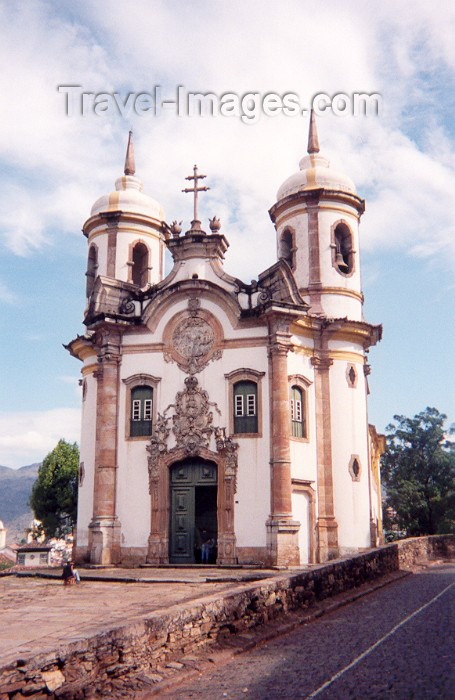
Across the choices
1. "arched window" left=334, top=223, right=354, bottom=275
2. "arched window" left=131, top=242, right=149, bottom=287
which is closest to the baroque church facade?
"arched window" left=334, top=223, right=354, bottom=275

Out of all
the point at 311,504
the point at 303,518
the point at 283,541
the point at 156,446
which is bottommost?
the point at 283,541

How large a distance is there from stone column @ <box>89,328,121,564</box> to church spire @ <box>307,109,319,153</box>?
11355mm

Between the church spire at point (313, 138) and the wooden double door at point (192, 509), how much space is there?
13.7 metres

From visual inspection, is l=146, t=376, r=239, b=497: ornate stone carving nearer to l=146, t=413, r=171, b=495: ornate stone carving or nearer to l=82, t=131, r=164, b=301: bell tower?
l=146, t=413, r=171, b=495: ornate stone carving

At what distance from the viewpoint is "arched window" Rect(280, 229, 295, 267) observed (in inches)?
1080

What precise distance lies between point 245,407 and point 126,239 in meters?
9.25

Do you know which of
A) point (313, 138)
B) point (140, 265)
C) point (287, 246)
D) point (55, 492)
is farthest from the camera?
point (55, 492)

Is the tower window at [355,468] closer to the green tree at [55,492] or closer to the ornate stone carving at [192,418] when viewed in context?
the ornate stone carving at [192,418]

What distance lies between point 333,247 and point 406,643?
18353 millimetres

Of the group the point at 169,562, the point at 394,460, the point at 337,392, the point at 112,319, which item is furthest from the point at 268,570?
the point at 394,460

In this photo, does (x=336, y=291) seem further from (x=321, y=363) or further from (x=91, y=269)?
(x=91, y=269)

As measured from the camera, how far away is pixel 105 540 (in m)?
22.5

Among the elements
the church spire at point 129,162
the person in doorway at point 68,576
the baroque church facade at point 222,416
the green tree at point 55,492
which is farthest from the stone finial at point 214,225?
the green tree at point 55,492

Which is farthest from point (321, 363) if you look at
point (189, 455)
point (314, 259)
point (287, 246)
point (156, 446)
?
point (156, 446)
